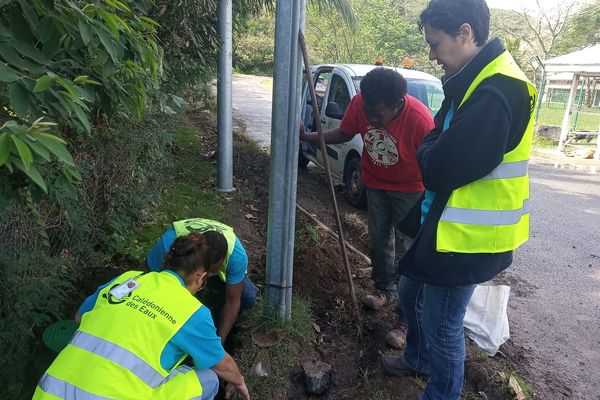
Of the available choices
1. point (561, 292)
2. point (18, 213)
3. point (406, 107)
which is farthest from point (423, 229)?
point (561, 292)

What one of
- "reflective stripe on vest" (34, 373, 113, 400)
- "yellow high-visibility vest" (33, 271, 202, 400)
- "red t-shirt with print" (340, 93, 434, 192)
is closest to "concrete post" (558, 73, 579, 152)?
"red t-shirt with print" (340, 93, 434, 192)

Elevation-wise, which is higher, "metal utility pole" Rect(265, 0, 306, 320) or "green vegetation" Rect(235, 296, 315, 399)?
"metal utility pole" Rect(265, 0, 306, 320)

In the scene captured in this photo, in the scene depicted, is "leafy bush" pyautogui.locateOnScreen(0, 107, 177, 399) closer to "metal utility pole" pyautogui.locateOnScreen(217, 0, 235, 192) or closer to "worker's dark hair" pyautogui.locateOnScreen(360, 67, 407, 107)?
"metal utility pole" pyautogui.locateOnScreen(217, 0, 235, 192)

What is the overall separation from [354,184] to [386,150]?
2972 millimetres

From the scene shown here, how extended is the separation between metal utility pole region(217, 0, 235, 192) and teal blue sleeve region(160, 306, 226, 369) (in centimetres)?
412

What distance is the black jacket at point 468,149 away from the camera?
1797 mm

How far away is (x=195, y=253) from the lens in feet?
7.39

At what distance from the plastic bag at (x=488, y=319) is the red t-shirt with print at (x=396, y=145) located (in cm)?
88

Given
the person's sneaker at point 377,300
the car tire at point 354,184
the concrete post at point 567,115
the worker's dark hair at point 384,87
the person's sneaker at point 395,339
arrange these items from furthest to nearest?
the concrete post at point 567,115
the car tire at point 354,184
the person's sneaker at point 377,300
the person's sneaker at point 395,339
the worker's dark hair at point 384,87

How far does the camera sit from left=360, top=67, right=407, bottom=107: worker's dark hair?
2977 mm

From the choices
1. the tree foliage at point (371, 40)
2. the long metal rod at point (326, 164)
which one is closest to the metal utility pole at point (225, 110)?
the long metal rod at point (326, 164)

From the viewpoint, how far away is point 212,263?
7.70 ft

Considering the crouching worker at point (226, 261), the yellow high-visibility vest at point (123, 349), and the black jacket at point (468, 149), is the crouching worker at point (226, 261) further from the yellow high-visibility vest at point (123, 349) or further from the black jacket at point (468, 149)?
the black jacket at point (468, 149)

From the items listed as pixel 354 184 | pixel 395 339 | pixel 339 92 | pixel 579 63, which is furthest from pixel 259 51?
pixel 395 339
